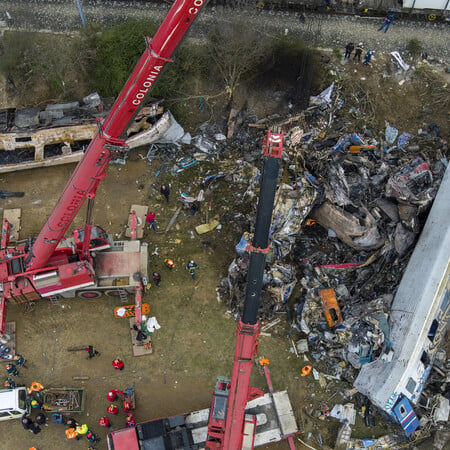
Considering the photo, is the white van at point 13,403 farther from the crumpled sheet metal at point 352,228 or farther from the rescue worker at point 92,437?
the crumpled sheet metal at point 352,228

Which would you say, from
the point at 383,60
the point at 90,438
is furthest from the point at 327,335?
the point at 383,60

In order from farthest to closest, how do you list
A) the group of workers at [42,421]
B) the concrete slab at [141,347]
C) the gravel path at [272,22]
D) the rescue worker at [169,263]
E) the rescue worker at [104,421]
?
the gravel path at [272,22], the rescue worker at [169,263], the concrete slab at [141,347], the rescue worker at [104,421], the group of workers at [42,421]

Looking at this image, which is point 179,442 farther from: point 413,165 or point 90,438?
point 413,165

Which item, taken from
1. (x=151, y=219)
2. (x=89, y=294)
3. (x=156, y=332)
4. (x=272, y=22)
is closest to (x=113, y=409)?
(x=156, y=332)

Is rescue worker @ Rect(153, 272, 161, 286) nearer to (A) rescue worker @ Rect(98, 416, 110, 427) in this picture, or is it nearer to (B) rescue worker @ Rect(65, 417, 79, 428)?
(A) rescue worker @ Rect(98, 416, 110, 427)

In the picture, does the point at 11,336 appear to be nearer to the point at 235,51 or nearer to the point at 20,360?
the point at 20,360

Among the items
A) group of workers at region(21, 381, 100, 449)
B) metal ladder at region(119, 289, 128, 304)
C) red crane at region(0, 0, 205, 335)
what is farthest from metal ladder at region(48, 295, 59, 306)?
group of workers at region(21, 381, 100, 449)

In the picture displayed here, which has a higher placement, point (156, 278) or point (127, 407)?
point (156, 278)

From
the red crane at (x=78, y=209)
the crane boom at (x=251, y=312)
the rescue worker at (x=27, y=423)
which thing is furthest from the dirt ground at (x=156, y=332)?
the crane boom at (x=251, y=312)
